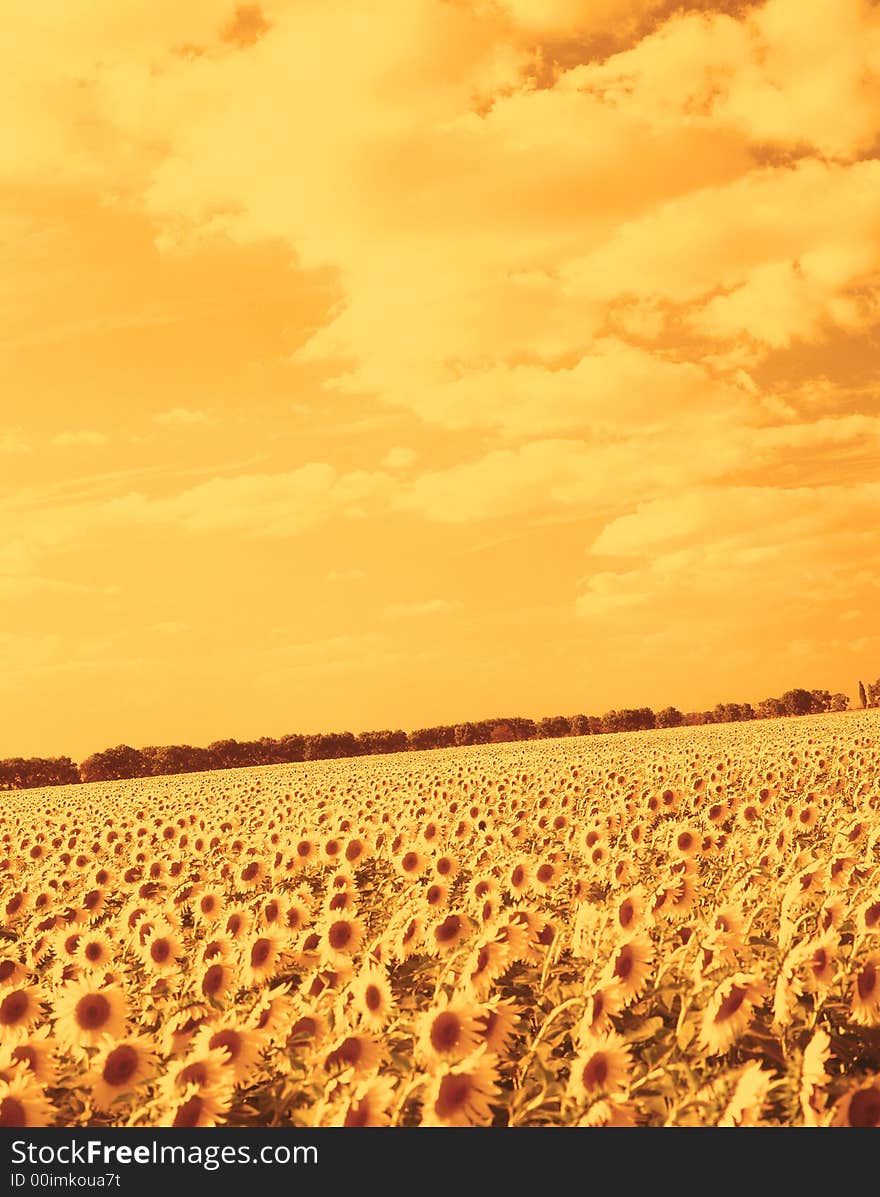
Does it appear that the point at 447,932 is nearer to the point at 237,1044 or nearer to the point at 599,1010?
the point at 237,1044

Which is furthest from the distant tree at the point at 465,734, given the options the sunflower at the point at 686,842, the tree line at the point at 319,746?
the sunflower at the point at 686,842

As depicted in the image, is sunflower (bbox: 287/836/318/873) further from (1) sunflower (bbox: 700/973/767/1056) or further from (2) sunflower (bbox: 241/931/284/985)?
(1) sunflower (bbox: 700/973/767/1056)

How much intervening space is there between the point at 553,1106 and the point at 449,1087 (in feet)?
5.14

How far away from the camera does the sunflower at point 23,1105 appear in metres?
7.51

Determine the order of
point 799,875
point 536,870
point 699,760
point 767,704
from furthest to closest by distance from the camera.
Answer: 1. point 767,704
2. point 699,760
3. point 536,870
4. point 799,875

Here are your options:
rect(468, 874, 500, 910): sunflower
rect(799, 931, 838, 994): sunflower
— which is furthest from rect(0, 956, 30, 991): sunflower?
rect(799, 931, 838, 994): sunflower

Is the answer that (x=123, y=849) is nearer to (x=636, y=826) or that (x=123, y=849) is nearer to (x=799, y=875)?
(x=636, y=826)

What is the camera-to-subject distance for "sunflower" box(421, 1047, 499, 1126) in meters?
6.47

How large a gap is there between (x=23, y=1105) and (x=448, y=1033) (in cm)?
276

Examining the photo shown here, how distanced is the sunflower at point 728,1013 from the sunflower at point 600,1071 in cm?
75

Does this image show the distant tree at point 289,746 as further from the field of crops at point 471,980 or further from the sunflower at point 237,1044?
the sunflower at point 237,1044

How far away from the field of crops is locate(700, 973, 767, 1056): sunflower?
15 mm
